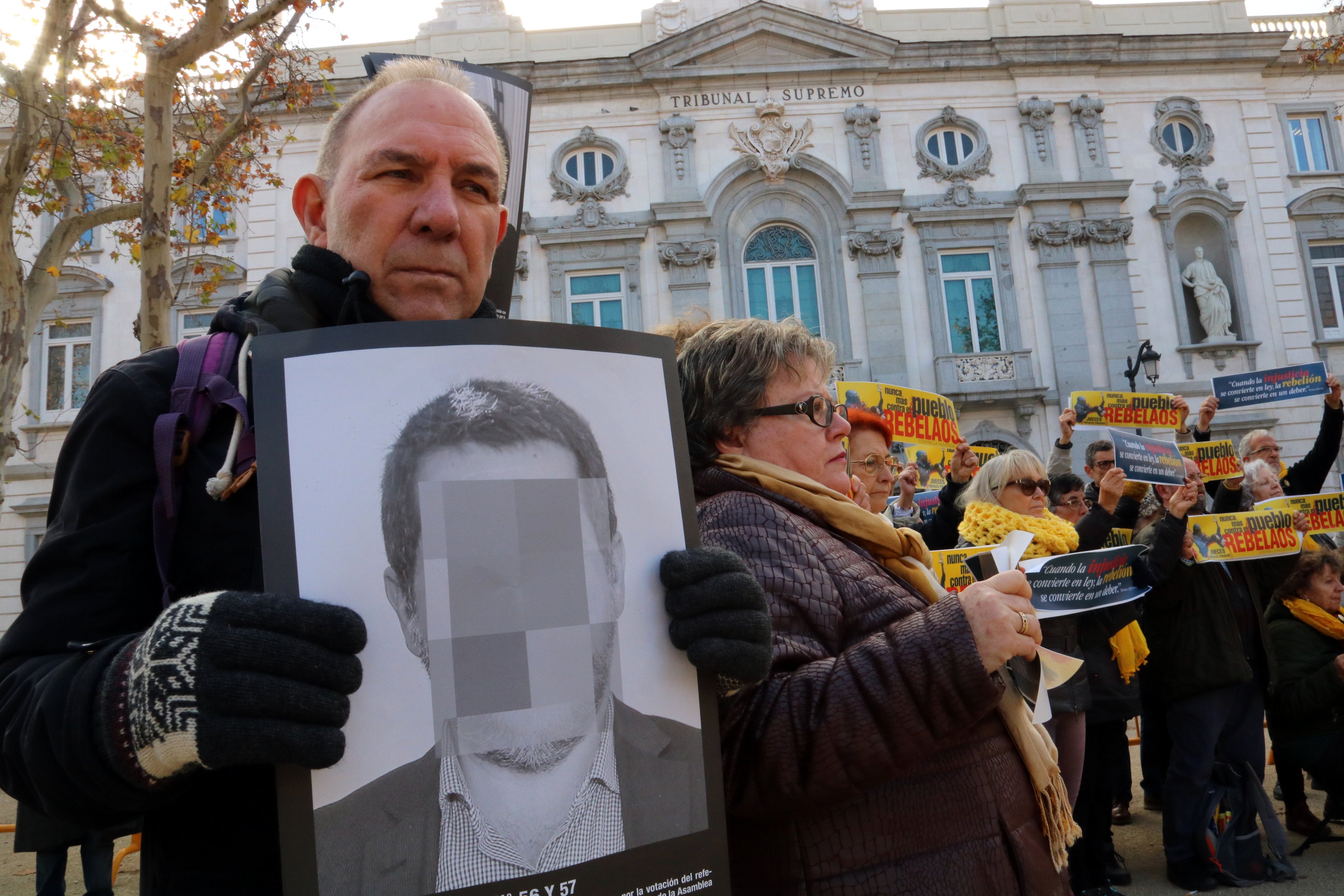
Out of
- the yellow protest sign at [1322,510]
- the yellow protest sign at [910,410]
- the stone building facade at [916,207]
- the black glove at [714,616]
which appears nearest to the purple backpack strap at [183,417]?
the black glove at [714,616]

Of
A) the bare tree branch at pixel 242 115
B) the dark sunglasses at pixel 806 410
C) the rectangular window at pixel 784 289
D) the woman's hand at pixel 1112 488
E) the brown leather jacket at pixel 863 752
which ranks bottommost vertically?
the brown leather jacket at pixel 863 752

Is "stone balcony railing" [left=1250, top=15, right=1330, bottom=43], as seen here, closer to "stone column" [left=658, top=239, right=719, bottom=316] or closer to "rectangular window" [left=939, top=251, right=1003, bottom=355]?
"rectangular window" [left=939, top=251, right=1003, bottom=355]

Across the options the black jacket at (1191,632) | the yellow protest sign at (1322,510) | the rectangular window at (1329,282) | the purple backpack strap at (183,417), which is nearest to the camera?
the purple backpack strap at (183,417)

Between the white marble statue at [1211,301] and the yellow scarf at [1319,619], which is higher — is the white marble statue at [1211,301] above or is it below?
above

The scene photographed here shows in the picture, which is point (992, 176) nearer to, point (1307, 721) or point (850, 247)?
point (850, 247)

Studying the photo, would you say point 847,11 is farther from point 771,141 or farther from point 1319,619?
point 1319,619

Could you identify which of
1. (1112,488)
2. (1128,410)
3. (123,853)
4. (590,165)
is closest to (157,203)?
(123,853)

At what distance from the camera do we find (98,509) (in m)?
1.23

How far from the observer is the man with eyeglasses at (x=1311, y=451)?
7.14m

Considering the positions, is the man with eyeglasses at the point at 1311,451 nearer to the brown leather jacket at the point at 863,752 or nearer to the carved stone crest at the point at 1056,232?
the brown leather jacket at the point at 863,752

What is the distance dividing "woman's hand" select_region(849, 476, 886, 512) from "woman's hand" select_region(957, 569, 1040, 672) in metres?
2.08

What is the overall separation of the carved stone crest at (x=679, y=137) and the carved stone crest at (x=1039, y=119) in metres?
6.83

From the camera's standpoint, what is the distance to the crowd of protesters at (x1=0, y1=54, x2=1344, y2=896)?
106cm

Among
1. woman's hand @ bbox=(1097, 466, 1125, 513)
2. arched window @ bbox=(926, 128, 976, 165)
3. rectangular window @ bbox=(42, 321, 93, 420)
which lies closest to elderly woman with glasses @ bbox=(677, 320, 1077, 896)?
woman's hand @ bbox=(1097, 466, 1125, 513)
